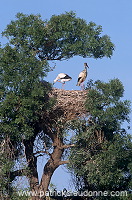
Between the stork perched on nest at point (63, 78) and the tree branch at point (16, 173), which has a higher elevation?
the stork perched on nest at point (63, 78)

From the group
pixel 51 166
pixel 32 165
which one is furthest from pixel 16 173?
pixel 51 166

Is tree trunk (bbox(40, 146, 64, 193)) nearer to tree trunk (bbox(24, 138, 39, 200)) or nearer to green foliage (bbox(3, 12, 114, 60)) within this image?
tree trunk (bbox(24, 138, 39, 200))

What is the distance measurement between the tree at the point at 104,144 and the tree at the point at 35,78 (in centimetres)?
82

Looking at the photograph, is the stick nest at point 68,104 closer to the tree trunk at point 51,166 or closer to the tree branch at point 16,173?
the tree trunk at point 51,166

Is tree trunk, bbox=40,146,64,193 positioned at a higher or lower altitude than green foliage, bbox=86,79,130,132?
lower

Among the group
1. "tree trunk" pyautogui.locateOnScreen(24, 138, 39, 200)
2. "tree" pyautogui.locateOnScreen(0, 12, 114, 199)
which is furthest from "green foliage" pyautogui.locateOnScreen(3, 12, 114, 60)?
"tree trunk" pyautogui.locateOnScreen(24, 138, 39, 200)

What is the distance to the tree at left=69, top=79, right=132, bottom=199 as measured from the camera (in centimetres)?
1902

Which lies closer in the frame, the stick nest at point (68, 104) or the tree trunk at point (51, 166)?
the stick nest at point (68, 104)

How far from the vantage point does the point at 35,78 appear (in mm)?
19297

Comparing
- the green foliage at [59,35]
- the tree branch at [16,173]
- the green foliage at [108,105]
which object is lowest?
the tree branch at [16,173]

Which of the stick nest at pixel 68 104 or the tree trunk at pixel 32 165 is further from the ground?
the stick nest at pixel 68 104

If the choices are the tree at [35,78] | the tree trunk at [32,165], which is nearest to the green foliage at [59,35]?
the tree at [35,78]

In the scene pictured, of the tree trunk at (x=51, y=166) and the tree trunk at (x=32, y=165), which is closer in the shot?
the tree trunk at (x=32, y=165)

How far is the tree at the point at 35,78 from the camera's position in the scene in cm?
1900
